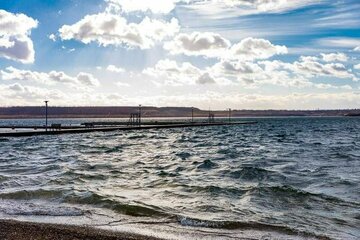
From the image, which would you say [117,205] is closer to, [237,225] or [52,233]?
[237,225]

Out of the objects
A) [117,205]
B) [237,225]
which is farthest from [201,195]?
[237,225]

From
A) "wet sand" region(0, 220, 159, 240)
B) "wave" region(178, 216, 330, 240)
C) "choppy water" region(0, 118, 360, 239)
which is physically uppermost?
"wet sand" region(0, 220, 159, 240)

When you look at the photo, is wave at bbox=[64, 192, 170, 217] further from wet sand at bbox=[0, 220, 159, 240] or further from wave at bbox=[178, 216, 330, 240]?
wet sand at bbox=[0, 220, 159, 240]

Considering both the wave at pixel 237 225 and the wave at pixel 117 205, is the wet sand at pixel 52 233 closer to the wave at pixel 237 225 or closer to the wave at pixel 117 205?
the wave at pixel 237 225

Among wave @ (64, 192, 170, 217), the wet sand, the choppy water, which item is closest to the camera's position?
the wet sand

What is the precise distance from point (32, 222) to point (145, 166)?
16296mm

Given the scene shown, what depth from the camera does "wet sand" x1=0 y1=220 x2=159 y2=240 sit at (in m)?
9.44

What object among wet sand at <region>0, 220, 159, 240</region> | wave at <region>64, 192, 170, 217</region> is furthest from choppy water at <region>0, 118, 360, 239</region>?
wet sand at <region>0, 220, 159, 240</region>

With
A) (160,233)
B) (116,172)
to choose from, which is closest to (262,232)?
(160,233)

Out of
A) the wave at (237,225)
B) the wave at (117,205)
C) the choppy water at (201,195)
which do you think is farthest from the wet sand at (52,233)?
the wave at (117,205)

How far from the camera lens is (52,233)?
971 centimetres

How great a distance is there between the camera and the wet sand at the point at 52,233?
372 inches

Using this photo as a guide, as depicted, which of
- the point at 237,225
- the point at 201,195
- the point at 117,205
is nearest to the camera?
the point at 237,225

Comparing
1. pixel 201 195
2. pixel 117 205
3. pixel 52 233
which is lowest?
pixel 201 195
